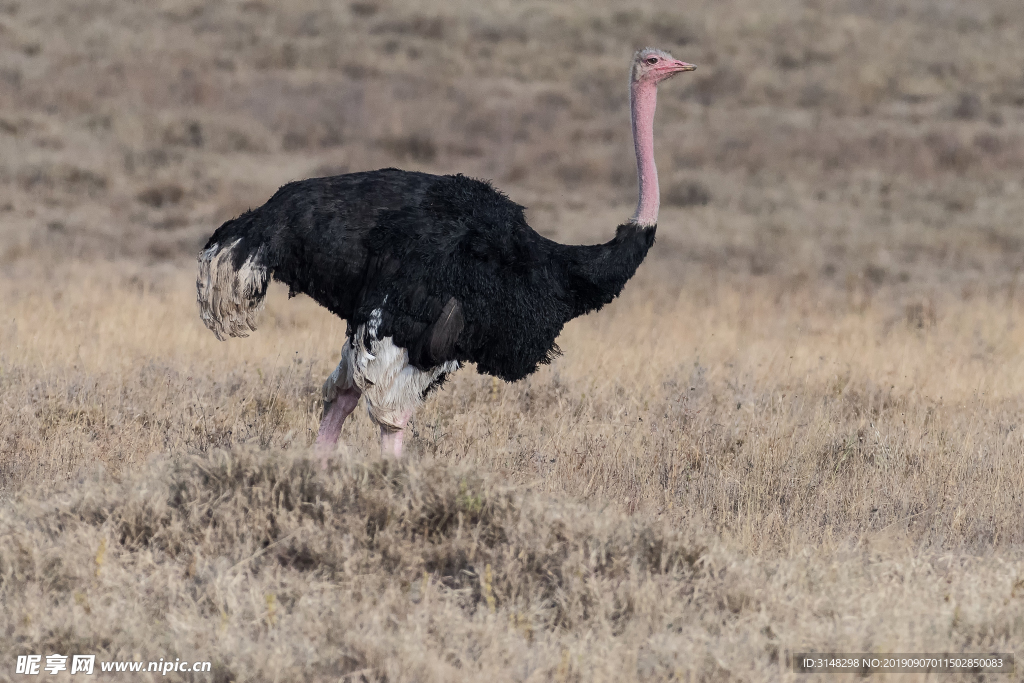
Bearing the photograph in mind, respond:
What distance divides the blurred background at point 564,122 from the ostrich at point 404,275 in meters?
7.52

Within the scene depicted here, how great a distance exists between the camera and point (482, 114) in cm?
2459

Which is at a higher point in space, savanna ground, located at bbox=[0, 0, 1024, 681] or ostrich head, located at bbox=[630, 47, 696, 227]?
ostrich head, located at bbox=[630, 47, 696, 227]

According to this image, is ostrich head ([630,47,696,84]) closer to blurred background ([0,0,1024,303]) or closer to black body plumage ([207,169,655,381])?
black body plumage ([207,169,655,381])

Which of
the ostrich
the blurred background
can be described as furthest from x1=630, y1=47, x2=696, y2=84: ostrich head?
the blurred background

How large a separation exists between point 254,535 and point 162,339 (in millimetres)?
4833

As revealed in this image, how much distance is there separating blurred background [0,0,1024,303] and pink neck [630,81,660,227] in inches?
263

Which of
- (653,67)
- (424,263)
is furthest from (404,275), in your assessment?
(653,67)

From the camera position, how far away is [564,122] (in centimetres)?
2455

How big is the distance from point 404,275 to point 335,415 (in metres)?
0.92

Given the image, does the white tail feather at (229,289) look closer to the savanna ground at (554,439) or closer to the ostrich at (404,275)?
the ostrich at (404,275)

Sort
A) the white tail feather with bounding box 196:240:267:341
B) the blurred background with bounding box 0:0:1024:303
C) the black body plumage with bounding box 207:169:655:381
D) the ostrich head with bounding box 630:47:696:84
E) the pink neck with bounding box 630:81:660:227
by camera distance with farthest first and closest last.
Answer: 1. the blurred background with bounding box 0:0:1024:303
2. the ostrich head with bounding box 630:47:696:84
3. the pink neck with bounding box 630:81:660:227
4. the white tail feather with bounding box 196:240:267:341
5. the black body plumage with bounding box 207:169:655:381

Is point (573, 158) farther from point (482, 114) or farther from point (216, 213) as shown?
point (216, 213)

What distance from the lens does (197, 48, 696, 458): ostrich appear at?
18.6 feet

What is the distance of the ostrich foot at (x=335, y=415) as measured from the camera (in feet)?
20.3
